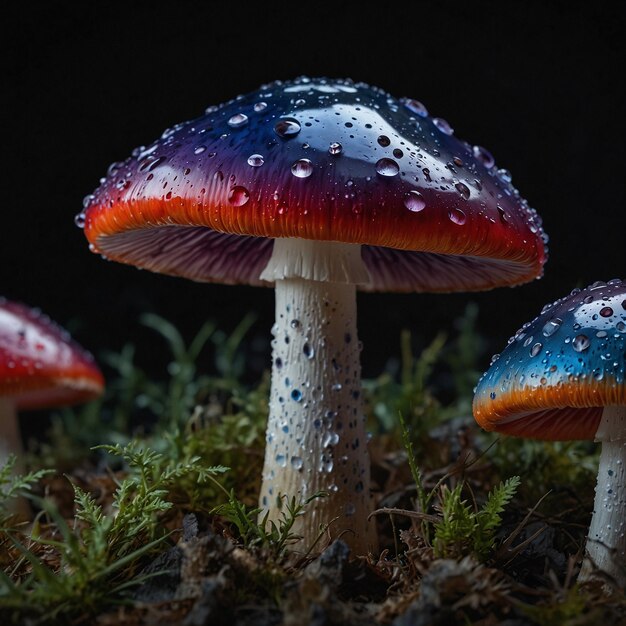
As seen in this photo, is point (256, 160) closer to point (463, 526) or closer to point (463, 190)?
point (463, 190)

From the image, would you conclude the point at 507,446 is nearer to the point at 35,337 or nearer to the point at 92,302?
the point at 35,337

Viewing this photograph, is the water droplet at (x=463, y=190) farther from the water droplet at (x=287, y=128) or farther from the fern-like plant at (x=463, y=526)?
the fern-like plant at (x=463, y=526)

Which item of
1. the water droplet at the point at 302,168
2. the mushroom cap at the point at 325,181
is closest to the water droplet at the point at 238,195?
the mushroom cap at the point at 325,181

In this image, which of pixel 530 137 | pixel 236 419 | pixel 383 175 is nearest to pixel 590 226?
pixel 530 137

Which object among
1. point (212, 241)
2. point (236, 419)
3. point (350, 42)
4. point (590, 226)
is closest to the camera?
point (212, 241)

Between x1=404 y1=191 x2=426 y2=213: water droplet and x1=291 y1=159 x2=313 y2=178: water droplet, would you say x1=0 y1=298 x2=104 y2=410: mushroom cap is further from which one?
x1=404 y1=191 x2=426 y2=213: water droplet
